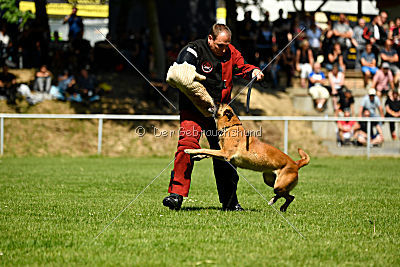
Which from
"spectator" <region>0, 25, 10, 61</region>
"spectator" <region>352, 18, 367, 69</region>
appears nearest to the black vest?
"spectator" <region>0, 25, 10, 61</region>

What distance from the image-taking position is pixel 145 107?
67.3 feet

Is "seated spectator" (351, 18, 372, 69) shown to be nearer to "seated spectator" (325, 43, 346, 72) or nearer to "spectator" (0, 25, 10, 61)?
"seated spectator" (325, 43, 346, 72)

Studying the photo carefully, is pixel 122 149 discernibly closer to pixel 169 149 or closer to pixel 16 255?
pixel 169 149

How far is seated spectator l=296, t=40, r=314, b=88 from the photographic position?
21797 mm

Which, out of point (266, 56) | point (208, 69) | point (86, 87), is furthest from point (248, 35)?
point (208, 69)

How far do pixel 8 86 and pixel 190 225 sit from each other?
14.6 meters

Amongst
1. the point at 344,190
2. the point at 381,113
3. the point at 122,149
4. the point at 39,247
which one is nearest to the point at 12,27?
the point at 122,149

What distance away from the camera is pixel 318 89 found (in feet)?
68.1

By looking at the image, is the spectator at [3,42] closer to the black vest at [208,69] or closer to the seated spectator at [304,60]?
the seated spectator at [304,60]

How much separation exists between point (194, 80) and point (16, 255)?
9.19ft

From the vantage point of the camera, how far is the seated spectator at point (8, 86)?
62.9 feet

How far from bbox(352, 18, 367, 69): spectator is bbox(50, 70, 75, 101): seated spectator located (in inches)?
422

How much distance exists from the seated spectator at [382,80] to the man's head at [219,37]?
1535 centimetres

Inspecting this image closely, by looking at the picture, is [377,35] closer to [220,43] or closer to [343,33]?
[343,33]
